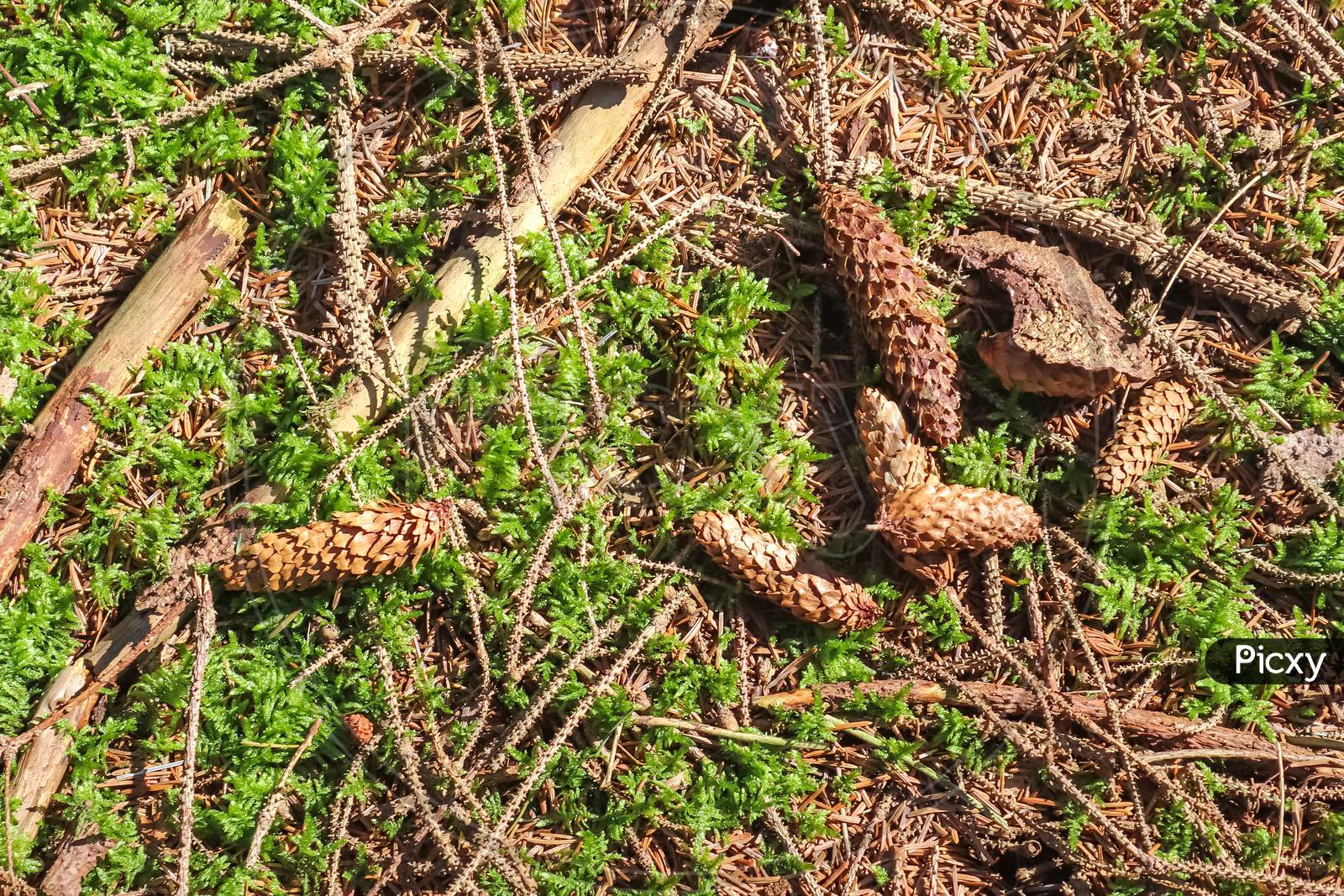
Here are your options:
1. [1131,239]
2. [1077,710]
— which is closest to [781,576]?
[1077,710]

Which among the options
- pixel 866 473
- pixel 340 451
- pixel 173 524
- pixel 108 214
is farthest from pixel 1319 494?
pixel 108 214

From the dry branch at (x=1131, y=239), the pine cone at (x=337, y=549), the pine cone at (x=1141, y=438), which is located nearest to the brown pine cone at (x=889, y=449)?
the pine cone at (x=1141, y=438)

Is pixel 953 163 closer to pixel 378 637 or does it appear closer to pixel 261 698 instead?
pixel 378 637

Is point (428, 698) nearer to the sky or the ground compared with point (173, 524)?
nearer to the ground

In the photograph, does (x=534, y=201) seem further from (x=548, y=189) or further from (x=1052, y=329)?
(x=1052, y=329)

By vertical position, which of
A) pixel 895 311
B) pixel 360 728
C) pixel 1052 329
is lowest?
pixel 360 728

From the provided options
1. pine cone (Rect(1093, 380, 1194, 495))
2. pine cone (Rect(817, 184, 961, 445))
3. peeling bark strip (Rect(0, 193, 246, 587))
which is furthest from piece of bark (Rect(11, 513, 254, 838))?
pine cone (Rect(1093, 380, 1194, 495))
